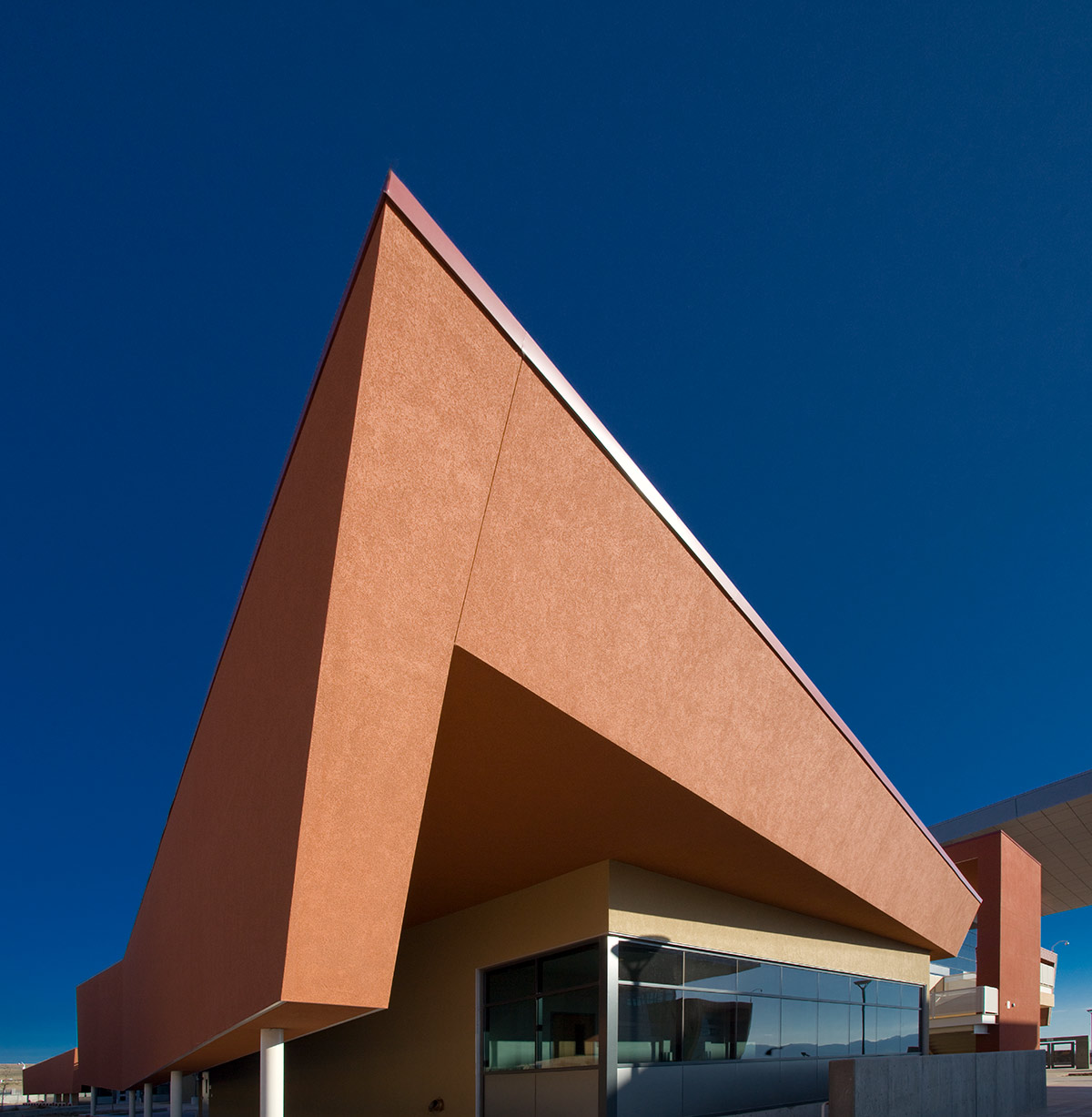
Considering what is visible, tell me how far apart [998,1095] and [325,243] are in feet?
208

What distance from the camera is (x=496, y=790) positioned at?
10.5 metres

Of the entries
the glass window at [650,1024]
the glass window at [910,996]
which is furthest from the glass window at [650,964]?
the glass window at [910,996]

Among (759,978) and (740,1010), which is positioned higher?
(759,978)

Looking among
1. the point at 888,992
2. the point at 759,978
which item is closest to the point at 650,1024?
the point at 759,978

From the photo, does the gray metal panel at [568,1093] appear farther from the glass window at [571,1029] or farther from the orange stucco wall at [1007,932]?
the orange stucco wall at [1007,932]

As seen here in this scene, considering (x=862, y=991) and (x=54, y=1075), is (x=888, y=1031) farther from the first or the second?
(x=54, y=1075)

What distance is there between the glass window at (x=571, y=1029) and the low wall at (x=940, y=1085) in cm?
343

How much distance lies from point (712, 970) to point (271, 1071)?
9116mm

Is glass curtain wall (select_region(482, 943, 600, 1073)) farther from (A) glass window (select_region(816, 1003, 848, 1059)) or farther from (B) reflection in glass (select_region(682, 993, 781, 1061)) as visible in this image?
(A) glass window (select_region(816, 1003, 848, 1059))

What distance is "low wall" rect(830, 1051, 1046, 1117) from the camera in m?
12.9

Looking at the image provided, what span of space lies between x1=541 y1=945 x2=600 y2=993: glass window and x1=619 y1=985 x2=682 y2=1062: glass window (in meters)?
0.51

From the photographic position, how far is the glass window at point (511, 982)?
14.6m

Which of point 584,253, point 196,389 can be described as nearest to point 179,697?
point 196,389

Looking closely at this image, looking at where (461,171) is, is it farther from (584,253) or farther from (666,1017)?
(666,1017)
